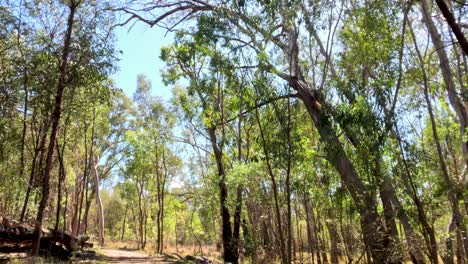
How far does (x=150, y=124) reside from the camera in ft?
67.4

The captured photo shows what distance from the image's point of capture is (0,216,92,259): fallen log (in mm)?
9297

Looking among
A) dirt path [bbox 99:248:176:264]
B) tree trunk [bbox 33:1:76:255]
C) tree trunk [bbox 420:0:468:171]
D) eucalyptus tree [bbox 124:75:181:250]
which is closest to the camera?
tree trunk [bbox 33:1:76:255]

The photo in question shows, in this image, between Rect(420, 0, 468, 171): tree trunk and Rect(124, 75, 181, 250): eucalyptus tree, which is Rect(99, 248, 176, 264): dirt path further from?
Rect(420, 0, 468, 171): tree trunk

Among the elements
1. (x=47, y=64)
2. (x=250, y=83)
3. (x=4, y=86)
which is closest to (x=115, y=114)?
(x=4, y=86)

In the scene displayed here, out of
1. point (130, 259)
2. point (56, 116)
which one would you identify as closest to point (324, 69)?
point (56, 116)

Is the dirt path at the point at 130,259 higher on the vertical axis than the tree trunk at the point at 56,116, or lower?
lower

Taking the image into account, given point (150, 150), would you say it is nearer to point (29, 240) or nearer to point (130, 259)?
point (130, 259)

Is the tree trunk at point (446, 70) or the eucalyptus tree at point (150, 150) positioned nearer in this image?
the tree trunk at point (446, 70)

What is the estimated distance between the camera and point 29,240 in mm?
9789

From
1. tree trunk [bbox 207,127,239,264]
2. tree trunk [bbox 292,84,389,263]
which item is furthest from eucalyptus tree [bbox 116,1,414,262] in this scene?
tree trunk [bbox 207,127,239,264]

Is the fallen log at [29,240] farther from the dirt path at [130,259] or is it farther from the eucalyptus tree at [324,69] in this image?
the eucalyptus tree at [324,69]

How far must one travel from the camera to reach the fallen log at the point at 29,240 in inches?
366

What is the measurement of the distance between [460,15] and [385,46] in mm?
1412

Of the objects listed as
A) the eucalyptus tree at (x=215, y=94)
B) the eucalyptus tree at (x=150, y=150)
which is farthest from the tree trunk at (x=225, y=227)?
the eucalyptus tree at (x=150, y=150)
